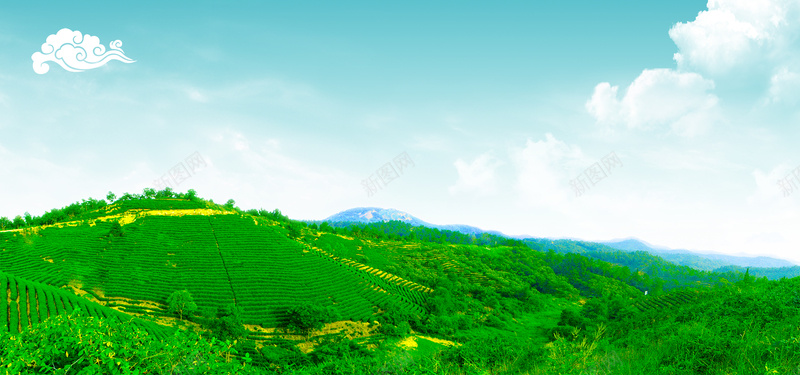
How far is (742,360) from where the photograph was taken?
27.6 feet

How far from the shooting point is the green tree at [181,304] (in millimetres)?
41125

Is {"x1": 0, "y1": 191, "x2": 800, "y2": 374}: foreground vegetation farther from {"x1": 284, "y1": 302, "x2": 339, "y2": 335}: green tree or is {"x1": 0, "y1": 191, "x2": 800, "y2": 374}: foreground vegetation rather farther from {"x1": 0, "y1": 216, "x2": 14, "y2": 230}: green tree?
{"x1": 0, "y1": 216, "x2": 14, "y2": 230}: green tree

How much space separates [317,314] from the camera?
144ft

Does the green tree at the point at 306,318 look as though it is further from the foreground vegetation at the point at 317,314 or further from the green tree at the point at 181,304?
the green tree at the point at 181,304

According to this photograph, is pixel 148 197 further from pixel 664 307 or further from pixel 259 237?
pixel 664 307

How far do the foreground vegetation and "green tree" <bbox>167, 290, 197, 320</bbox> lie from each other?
20 cm

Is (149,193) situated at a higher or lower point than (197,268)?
higher

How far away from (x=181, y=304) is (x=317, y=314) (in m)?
16.2

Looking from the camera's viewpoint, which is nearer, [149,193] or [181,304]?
[181,304]

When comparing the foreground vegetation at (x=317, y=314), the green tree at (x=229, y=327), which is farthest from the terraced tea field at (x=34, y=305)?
the green tree at (x=229, y=327)

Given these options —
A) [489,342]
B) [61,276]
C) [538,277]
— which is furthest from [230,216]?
[538,277]

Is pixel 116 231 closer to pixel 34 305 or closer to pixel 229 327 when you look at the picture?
pixel 34 305

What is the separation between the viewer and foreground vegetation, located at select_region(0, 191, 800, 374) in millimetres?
7785

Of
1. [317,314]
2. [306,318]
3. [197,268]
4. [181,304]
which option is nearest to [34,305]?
[181,304]
